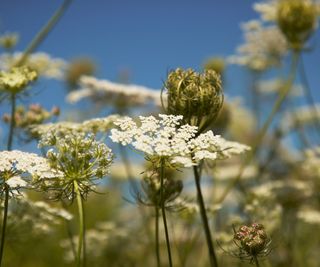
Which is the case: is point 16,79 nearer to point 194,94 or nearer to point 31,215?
point 31,215

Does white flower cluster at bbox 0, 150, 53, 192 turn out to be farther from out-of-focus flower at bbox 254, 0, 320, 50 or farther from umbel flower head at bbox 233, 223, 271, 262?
out-of-focus flower at bbox 254, 0, 320, 50

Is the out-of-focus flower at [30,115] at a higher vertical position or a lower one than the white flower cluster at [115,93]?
lower

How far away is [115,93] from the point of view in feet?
20.0

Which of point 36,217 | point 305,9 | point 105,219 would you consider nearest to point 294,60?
point 305,9

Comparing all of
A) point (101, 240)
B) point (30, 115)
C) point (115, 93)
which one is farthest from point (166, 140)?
point (101, 240)

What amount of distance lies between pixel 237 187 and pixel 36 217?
3690 millimetres

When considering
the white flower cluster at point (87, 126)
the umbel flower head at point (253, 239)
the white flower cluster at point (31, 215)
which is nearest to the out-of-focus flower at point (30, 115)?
the white flower cluster at point (87, 126)

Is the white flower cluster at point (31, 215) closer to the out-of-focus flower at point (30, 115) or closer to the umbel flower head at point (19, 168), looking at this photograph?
the out-of-focus flower at point (30, 115)

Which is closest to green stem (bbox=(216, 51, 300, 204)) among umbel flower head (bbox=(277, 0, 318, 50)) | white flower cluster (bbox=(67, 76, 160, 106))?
umbel flower head (bbox=(277, 0, 318, 50))

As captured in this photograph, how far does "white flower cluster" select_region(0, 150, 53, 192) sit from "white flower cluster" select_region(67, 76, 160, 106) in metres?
2.80

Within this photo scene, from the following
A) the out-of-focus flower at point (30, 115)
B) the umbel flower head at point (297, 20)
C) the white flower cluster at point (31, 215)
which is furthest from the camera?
the umbel flower head at point (297, 20)

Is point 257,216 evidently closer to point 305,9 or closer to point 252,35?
point 305,9

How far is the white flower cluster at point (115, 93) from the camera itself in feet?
19.4

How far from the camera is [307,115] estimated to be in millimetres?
10797
